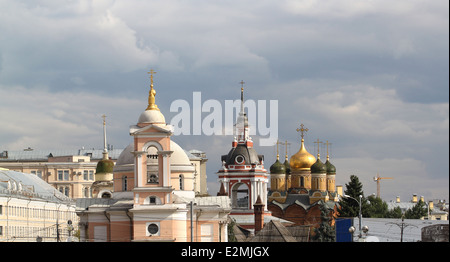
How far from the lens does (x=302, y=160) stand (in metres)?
130

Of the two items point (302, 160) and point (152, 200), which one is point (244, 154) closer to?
point (302, 160)

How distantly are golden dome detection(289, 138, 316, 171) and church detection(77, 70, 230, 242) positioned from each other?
53.2 m

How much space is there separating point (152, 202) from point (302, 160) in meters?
63.3

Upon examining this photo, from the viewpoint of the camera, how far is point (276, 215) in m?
125

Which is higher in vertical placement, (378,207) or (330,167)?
(330,167)

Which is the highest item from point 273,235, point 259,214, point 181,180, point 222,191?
point 181,180

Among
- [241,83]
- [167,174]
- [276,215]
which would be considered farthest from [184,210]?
[276,215]

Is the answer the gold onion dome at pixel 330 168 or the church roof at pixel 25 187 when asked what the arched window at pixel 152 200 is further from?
the gold onion dome at pixel 330 168

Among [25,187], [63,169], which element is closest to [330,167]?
[63,169]

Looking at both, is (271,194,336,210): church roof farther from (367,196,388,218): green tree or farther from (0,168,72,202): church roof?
(0,168,72,202): church roof

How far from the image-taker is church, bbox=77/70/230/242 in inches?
2655

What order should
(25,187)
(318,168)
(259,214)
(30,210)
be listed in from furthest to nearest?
(318,168) < (259,214) < (25,187) < (30,210)
